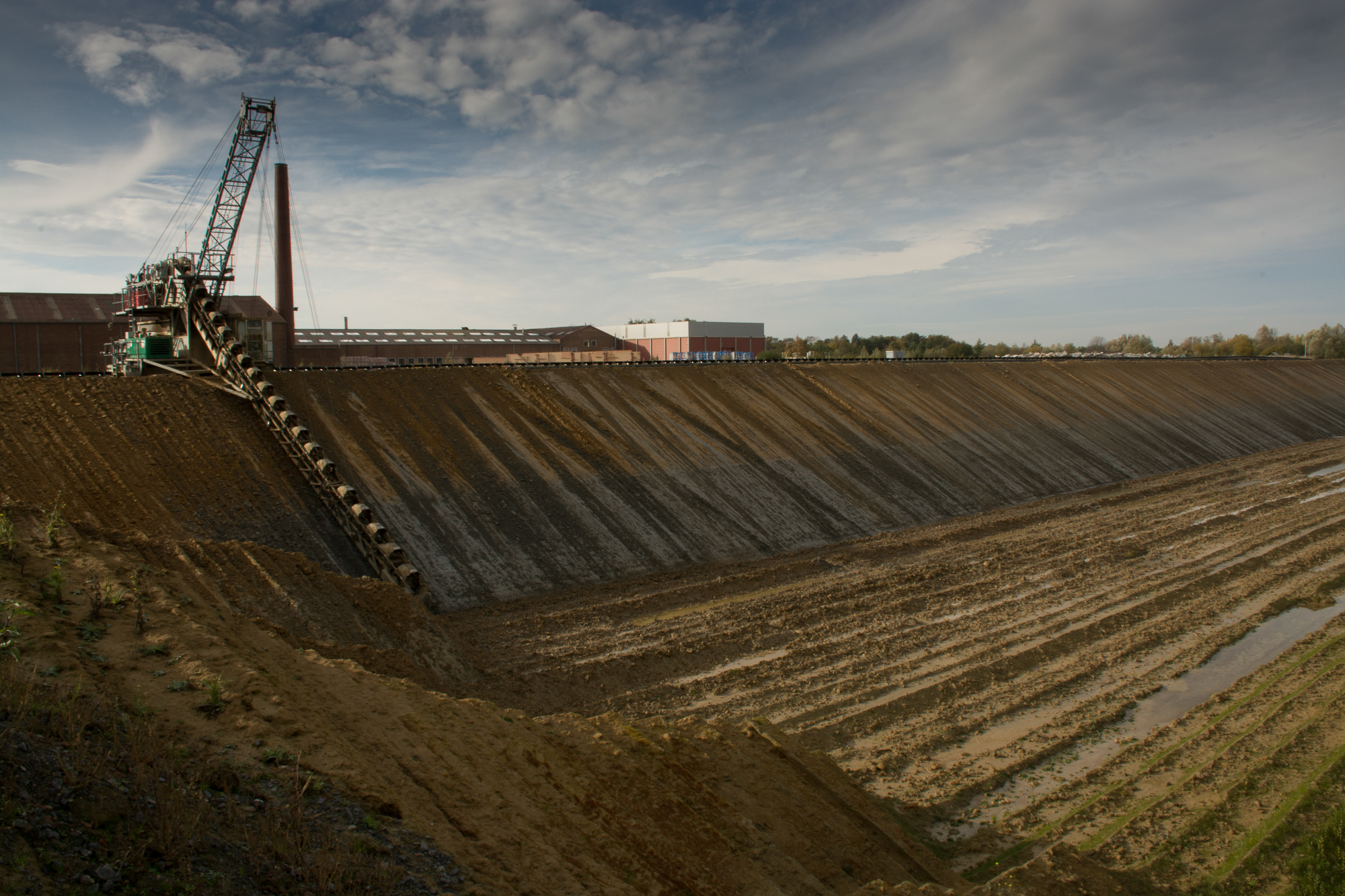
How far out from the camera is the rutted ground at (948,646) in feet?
37.7

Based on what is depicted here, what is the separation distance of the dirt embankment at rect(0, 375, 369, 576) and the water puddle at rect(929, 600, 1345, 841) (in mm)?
14156

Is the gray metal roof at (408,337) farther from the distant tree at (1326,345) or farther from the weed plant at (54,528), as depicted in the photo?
the distant tree at (1326,345)

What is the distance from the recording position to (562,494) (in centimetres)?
2353

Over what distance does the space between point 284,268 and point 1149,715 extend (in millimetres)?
43380

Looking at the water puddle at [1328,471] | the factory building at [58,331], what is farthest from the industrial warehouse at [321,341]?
the water puddle at [1328,471]

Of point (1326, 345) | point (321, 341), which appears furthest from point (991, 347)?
point (321, 341)

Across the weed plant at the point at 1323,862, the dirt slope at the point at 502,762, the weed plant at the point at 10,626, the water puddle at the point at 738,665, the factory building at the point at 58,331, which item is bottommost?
the weed plant at the point at 1323,862

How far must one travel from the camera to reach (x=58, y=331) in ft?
134

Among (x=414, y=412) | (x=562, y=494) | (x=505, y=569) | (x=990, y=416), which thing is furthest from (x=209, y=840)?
(x=990, y=416)

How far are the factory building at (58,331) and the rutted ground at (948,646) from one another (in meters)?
30.1

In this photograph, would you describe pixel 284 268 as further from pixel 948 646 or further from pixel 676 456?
pixel 948 646

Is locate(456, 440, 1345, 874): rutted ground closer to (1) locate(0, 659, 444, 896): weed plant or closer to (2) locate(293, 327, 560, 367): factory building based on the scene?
(1) locate(0, 659, 444, 896): weed plant

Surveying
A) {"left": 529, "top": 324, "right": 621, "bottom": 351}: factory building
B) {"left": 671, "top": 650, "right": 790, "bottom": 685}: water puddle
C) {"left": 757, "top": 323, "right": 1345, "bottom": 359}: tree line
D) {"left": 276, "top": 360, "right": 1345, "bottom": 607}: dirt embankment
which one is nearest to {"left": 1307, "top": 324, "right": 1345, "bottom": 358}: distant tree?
{"left": 757, "top": 323, "right": 1345, "bottom": 359}: tree line

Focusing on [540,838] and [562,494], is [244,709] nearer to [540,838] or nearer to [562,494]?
[540,838]
